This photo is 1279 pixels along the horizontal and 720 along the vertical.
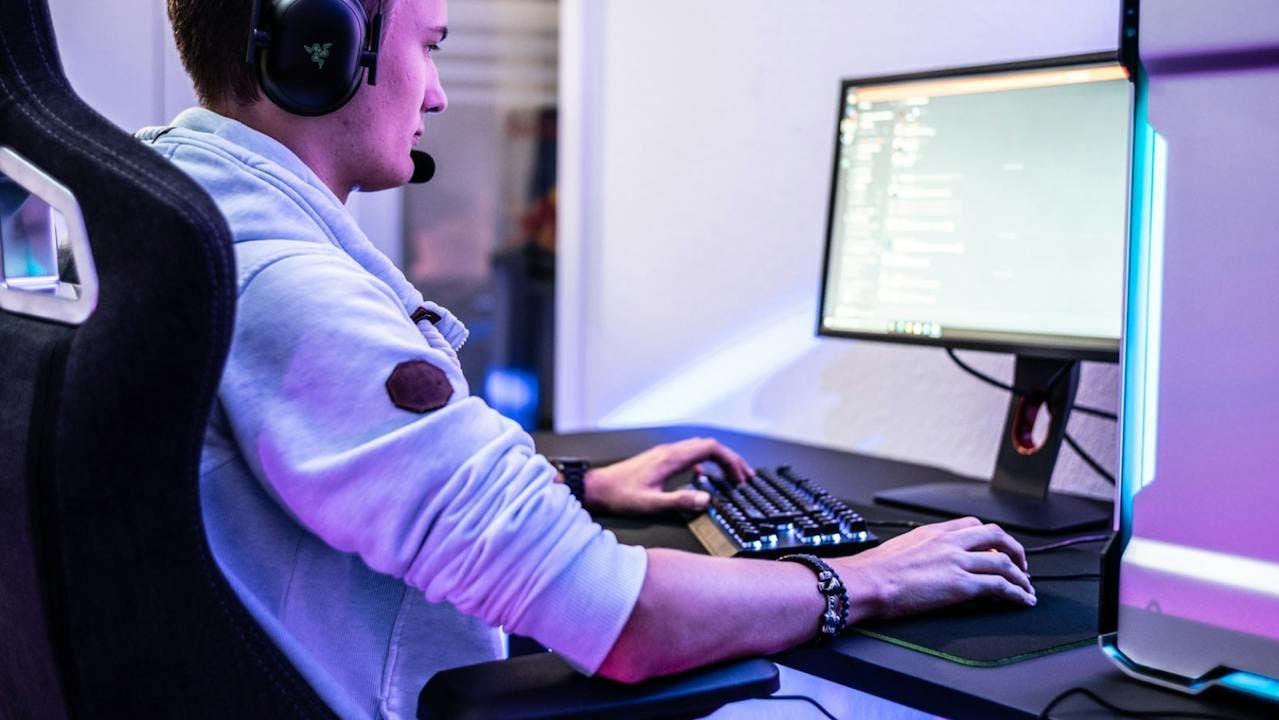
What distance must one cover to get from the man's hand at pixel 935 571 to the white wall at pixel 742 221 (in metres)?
0.59

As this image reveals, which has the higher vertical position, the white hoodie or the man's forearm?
the white hoodie

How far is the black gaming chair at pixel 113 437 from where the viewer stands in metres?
0.63

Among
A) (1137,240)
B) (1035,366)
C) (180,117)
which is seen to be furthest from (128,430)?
(1035,366)

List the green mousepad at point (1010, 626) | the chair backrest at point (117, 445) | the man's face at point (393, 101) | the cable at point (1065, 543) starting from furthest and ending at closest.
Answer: the cable at point (1065, 543) → the man's face at point (393, 101) → the green mousepad at point (1010, 626) → the chair backrest at point (117, 445)

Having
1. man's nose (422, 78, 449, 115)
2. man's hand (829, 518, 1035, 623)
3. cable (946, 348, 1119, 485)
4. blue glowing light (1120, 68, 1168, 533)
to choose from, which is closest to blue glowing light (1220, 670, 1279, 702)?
blue glowing light (1120, 68, 1168, 533)

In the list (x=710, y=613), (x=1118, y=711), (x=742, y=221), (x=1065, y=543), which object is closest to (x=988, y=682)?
(x=1118, y=711)

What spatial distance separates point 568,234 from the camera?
232cm

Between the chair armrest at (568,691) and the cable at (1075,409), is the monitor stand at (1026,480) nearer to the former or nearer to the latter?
the cable at (1075,409)

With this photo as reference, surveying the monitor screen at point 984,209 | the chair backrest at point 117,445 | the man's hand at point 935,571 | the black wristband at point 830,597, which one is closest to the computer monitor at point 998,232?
the monitor screen at point 984,209

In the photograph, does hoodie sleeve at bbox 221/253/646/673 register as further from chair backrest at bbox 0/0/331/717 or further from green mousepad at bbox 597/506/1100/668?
green mousepad at bbox 597/506/1100/668

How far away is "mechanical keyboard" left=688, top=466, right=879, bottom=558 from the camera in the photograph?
1.06 m

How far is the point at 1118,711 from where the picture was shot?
74cm

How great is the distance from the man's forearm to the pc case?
212 mm

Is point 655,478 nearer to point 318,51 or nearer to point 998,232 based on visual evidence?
point 998,232
